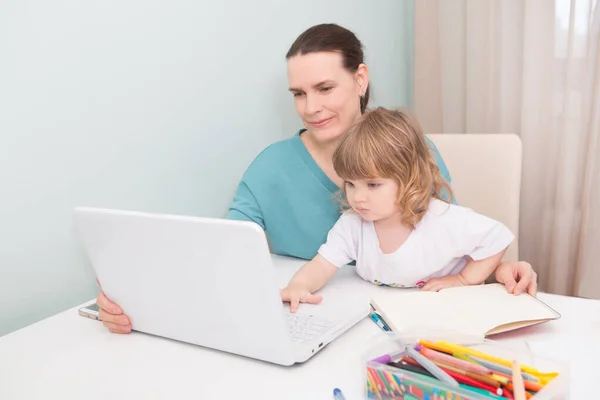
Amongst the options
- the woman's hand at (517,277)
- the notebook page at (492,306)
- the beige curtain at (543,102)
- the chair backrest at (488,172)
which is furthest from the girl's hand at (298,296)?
the beige curtain at (543,102)

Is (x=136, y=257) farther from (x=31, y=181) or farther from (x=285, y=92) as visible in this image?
(x=285, y=92)

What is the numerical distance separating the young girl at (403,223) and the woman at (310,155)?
0.21 metres

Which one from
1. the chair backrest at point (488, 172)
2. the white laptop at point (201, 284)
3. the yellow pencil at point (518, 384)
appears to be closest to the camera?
the yellow pencil at point (518, 384)

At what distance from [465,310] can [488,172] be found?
0.61 meters

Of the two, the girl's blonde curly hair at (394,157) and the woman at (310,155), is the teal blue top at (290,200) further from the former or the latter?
the girl's blonde curly hair at (394,157)

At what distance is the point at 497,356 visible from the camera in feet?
2.14

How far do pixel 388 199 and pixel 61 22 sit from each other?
2.21 ft

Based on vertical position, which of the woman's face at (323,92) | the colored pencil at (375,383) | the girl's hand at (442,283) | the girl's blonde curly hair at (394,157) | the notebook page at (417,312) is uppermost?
the woman's face at (323,92)

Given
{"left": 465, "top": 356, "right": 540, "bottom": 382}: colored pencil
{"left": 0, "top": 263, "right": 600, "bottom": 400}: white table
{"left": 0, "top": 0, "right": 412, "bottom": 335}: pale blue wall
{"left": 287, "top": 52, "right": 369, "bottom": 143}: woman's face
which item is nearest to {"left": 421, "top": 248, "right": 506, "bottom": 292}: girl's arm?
{"left": 0, "top": 263, "right": 600, "bottom": 400}: white table

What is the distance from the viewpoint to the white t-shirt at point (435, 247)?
37.7 inches

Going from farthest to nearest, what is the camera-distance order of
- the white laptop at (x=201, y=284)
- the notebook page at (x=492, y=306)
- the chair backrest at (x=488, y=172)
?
the chair backrest at (x=488, y=172)
the notebook page at (x=492, y=306)
the white laptop at (x=201, y=284)

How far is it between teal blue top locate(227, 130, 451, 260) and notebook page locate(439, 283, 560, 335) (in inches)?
16.4

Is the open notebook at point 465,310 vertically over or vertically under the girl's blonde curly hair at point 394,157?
under

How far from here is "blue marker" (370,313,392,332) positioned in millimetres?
832
